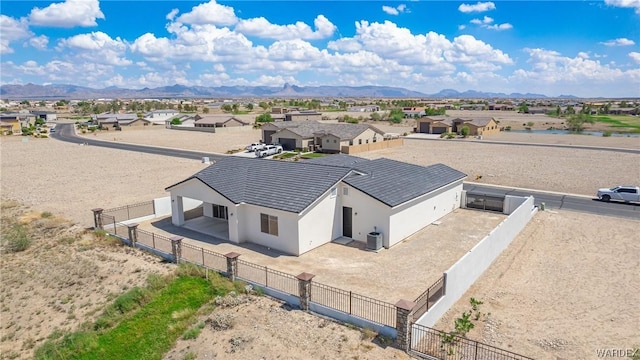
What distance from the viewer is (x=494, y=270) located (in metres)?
20.2

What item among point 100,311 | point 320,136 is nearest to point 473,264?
point 100,311

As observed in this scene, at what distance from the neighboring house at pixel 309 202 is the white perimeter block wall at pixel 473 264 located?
465 cm

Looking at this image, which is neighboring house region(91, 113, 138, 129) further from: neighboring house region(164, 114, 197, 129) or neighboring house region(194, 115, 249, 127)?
neighboring house region(194, 115, 249, 127)

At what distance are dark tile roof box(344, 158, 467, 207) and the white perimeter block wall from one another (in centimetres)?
468

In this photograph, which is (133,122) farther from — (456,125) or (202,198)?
(202,198)

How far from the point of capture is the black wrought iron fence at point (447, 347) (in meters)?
13.0

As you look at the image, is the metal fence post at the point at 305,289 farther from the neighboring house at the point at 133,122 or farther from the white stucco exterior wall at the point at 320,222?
the neighboring house at the point at 133,122

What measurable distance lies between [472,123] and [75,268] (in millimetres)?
81013

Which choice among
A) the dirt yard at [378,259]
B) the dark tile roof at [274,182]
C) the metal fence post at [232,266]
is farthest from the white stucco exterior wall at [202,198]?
the metal fence post at [232,266]

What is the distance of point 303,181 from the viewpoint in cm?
2334

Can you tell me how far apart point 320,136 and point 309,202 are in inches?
1774

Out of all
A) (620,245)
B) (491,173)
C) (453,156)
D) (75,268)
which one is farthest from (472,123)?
(75,268)

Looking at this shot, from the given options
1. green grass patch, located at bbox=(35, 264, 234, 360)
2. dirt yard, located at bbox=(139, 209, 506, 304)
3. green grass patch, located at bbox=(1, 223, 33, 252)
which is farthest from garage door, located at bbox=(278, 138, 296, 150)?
green grass patch, located at bbox=(35, 264, 234, 360)

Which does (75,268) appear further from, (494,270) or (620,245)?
(620,245)
